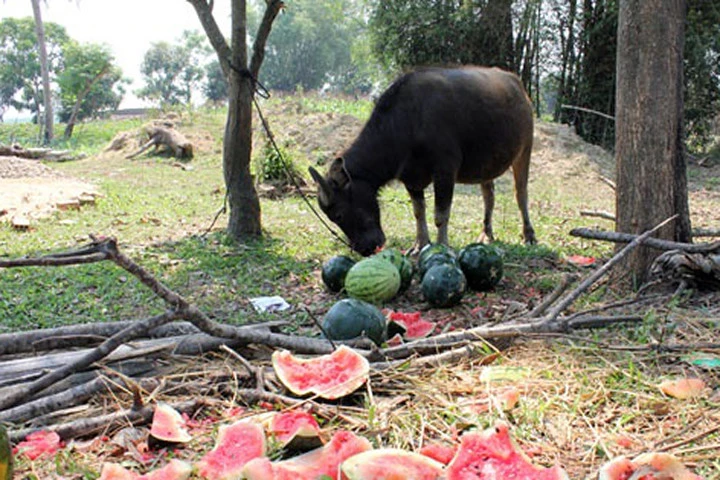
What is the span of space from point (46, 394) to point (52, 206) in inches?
335

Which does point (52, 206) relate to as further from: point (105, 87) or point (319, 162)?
point (105, 87)

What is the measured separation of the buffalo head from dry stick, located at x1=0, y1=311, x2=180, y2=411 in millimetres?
4304

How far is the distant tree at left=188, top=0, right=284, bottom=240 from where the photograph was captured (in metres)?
8.01

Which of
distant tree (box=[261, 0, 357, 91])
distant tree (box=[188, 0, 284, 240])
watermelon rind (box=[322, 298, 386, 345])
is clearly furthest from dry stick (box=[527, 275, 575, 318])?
distant tree (box=[261, 0, 357, 91])

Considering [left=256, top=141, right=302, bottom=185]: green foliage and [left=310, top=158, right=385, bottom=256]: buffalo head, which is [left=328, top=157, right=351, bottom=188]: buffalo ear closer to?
[left=310, top=158, right=385, bottom=256]: buffalo head

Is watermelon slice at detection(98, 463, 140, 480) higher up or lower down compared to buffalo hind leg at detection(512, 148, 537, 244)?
lower down

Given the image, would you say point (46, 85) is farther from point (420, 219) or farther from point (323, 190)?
point (420, 219)

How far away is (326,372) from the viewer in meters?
3.11

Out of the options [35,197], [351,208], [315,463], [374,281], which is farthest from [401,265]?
[35,197]

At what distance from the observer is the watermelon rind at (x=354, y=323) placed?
3.78 m

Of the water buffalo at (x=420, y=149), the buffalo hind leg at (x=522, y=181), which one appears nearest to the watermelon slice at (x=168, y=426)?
the water buffalo at (x=420, y=149)

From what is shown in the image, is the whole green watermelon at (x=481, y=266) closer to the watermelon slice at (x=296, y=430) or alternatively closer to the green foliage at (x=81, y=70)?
the watermelon slice at (x=296, y=430)

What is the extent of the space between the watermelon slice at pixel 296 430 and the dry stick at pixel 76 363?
0.70 m

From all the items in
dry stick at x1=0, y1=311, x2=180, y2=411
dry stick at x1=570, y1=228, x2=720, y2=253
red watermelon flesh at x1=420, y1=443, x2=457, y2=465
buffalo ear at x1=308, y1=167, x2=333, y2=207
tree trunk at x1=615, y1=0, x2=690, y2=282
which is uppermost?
tree trunk at x1=615, y1=0, x2=690, y2=282
